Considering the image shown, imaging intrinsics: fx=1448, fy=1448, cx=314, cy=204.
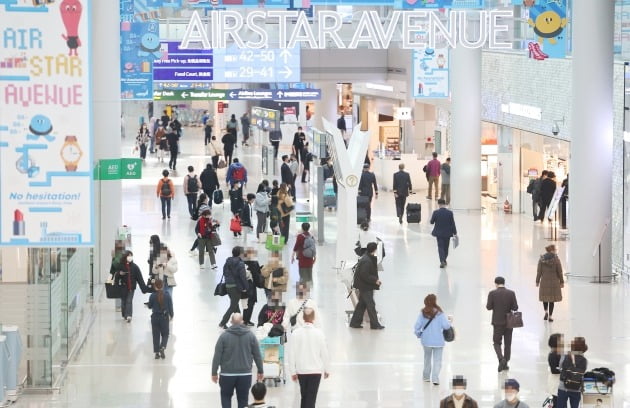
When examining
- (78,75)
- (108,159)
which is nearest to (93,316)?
(108,159)

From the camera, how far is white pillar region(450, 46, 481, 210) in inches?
1457

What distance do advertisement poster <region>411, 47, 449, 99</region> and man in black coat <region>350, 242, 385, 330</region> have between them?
18227 mm

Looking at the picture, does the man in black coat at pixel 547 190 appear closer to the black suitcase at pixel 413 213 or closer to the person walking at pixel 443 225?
the black suitcase at pixel 413 213

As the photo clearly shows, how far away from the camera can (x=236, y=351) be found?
1503 centimetres

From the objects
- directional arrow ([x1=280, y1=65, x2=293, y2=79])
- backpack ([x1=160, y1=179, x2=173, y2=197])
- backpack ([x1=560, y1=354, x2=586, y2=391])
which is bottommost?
backpack ([x1=560, y1=354, x2=586, y2=391])

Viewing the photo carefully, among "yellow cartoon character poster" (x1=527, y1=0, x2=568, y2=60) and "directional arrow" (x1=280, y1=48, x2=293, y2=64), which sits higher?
"directional arrow" (x1=280, y1=48, x2=293, y2=64)

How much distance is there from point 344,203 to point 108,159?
176 inches

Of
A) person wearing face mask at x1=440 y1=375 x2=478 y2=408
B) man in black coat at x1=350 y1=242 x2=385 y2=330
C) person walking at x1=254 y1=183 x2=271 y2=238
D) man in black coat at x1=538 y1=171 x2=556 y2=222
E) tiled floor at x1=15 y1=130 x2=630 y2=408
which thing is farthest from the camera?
man in black coat at x1=538 y1=171 x2=556 y2=222

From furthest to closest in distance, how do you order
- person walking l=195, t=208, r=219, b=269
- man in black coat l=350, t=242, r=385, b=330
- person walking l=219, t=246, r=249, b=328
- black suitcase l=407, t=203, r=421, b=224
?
1. black suitcase l=407, t=203, r=421, b=224
2. person walking l=195, t=208, r=219, b=269
3. person walking l=219, t=246, r=249, b=328
4. man in black coat l=350, t=242, r=385, b=330

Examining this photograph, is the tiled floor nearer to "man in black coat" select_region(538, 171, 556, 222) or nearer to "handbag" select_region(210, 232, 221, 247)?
"handbag" select_region(210, 232, 221, 247)

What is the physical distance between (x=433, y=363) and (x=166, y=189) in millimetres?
17531

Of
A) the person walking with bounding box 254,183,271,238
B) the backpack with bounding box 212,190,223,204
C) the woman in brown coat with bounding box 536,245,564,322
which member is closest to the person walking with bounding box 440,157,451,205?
the backpack with bounding box 212,190,223,204

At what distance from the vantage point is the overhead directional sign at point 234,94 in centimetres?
4366

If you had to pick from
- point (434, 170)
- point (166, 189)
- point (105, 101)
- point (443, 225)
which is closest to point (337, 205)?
point (443, 225)
